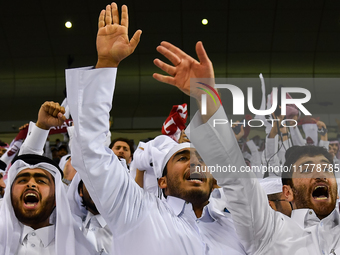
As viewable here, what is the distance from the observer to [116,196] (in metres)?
1.82

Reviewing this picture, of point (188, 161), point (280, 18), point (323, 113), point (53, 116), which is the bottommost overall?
point (323, 113)

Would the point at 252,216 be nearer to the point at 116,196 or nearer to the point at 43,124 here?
the point at 116,196

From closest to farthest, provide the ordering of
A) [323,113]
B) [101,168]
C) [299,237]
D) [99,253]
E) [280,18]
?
[101,168] → [299,237] → [99,253] → [323,113] → [280,18]

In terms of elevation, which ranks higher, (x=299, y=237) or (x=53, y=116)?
(x=53, y=116)

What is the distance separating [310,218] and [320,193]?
20 cm

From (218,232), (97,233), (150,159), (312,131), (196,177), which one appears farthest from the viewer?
(312,131)

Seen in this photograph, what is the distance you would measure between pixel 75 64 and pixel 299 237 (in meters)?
10.6

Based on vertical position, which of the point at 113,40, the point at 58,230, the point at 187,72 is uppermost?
the point at 113,40

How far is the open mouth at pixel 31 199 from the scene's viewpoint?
2.34 metres

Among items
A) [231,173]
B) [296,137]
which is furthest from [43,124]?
[296,137]

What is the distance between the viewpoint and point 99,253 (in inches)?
94.5

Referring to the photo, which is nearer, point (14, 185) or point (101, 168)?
point (101, 168)

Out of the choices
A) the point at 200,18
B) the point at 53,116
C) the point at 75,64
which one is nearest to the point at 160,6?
the point at 200,18

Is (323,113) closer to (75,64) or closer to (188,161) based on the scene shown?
(75,64)
